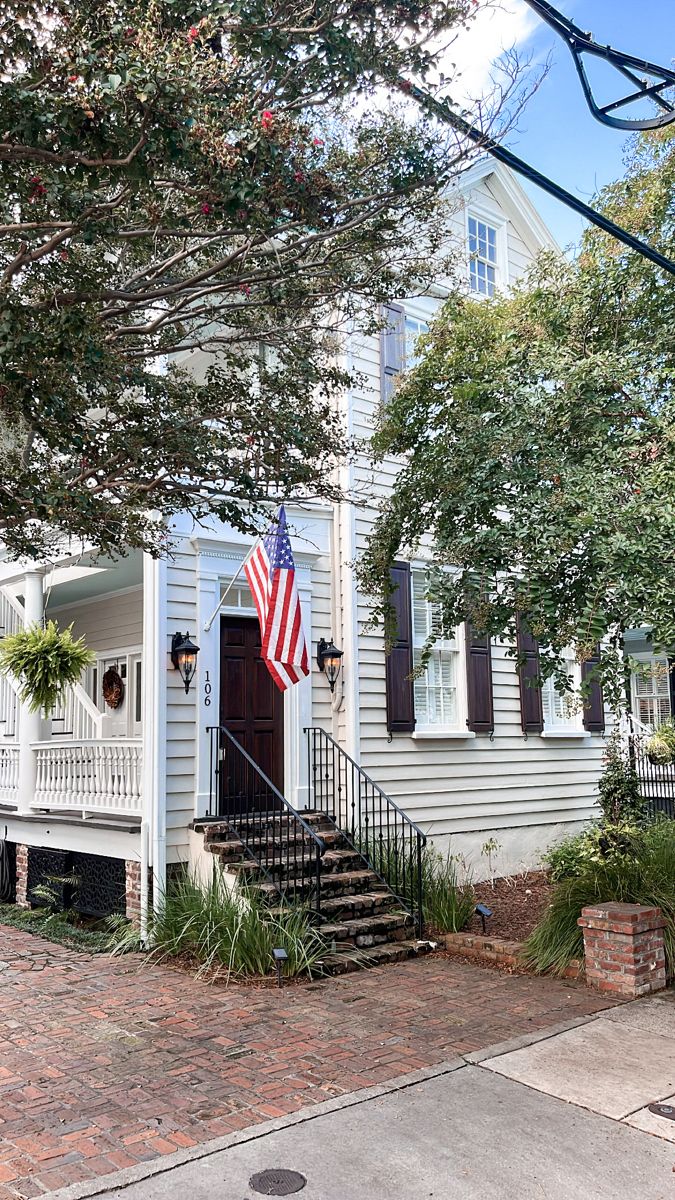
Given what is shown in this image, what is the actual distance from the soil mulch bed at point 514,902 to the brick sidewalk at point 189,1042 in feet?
3.82

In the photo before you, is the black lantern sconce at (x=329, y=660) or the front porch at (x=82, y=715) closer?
the front porch at (x=82, y=715)

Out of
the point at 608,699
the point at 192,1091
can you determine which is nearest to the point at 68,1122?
the point at 192,1091

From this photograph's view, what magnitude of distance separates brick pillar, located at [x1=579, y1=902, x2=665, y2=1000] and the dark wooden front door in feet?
11.6

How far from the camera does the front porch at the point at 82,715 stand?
365 inches

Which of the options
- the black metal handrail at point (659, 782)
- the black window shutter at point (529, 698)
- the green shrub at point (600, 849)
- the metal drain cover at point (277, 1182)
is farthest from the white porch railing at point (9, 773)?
the black metal handrail at point (659, 782)

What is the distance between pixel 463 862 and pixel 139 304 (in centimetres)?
765

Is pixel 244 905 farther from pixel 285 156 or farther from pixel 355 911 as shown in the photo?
pixel 285 156

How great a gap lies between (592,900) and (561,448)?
372 cm

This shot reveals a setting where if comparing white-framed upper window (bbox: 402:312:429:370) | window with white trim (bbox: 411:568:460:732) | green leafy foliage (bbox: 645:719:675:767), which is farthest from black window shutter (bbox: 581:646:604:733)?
white-framed upper window (bbox: 402:312:429:370)

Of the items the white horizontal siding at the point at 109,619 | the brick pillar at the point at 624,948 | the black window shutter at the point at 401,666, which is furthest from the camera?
the white horizontal siding at the point at 109,619

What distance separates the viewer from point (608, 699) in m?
7.21

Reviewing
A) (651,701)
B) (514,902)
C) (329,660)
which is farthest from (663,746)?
(329,660)

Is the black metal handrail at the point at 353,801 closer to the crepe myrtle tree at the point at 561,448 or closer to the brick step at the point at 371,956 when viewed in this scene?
the brick step at the point at 371,956

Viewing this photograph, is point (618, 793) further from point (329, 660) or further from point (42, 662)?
point (42, 662)
